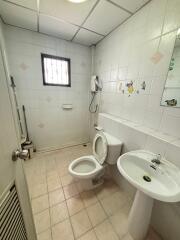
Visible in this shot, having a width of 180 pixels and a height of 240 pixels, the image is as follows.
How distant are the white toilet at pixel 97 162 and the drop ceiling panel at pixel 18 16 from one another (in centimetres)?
191

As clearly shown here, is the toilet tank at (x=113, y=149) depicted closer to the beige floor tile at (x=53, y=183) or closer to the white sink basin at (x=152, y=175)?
the white sink basin at (x=152, y=175)

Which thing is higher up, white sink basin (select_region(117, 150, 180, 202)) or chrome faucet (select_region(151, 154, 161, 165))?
chrome faucet (select_region(151, 154, 161, 165))

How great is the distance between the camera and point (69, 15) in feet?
4.67

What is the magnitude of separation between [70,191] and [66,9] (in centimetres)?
236

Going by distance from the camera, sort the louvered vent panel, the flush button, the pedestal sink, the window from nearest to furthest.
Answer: the louvered vent panel < the pedestal sink < the flush button < the window

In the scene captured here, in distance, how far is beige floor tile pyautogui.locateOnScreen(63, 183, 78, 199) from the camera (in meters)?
1.46

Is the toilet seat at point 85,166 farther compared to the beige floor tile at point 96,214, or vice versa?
the toilet seat at point 85,166

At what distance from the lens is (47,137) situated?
2.40 metres

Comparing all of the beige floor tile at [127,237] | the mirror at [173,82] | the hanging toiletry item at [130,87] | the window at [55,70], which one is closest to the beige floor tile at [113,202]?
the beige floor tile at [127,237]

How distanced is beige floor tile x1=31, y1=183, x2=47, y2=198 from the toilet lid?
0.87 metres

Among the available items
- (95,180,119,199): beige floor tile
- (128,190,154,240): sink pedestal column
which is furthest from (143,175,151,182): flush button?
(95,180,119,199): beige floor tile

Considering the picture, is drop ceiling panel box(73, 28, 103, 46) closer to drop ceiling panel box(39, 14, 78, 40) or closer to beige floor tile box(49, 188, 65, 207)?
drop ceiling panel box(39, 14, 78, 40)

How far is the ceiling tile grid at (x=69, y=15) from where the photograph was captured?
4.09 ft

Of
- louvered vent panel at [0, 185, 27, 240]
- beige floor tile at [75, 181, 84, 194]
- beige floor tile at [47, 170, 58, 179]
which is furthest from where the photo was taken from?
beige floor tile at [47, 170, 58, 179]
